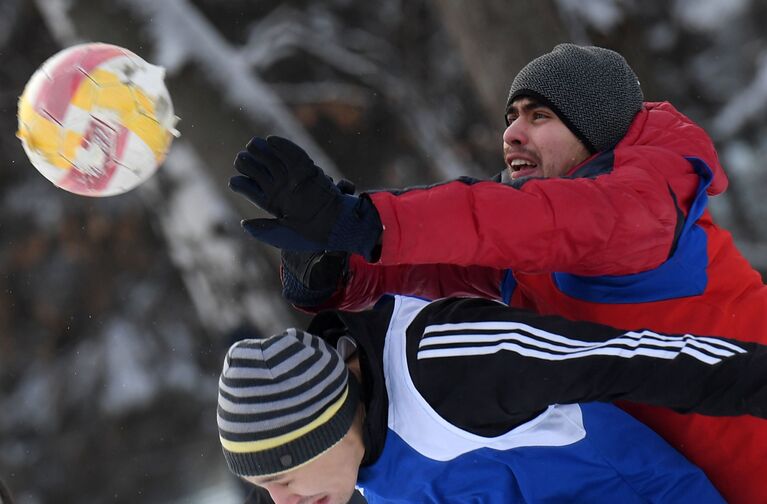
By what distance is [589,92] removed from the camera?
2.46 meters

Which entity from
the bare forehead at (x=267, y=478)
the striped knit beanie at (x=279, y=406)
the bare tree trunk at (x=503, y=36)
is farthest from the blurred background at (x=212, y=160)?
the bare forehead at (x=267, y=478)

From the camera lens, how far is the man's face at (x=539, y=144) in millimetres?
2502

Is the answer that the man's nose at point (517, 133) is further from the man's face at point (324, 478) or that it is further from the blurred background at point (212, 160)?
the man's face at point (324, 478)

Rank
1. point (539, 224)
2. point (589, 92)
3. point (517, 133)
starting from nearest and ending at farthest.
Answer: point (539, 224)
point (589, 92)
point (517, 133)

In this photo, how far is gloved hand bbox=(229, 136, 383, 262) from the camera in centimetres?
179

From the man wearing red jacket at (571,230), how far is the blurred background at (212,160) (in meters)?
0.13

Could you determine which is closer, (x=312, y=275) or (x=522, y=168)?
(x=312, y=275)

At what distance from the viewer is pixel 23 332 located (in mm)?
10719

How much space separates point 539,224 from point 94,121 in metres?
1.08

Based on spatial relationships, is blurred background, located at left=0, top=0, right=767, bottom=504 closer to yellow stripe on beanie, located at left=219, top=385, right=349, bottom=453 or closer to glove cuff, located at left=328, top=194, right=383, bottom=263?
glove cuff, located at left=328, top=194, right=383, bottom=263

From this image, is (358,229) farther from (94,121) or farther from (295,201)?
(94,121)

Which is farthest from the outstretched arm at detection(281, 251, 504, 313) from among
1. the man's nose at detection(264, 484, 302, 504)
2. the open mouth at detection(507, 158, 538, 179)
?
the man's nose at detection(264, 484, 302, 504)

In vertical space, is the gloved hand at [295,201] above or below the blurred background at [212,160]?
above

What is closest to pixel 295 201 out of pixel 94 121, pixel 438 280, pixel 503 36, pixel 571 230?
pixel 571 230
